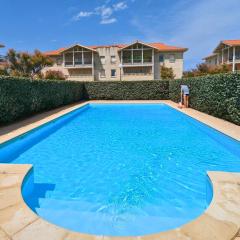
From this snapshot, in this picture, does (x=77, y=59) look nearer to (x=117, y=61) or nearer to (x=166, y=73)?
(x=117, y=61)

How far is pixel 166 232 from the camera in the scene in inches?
106

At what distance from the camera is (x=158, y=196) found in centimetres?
429

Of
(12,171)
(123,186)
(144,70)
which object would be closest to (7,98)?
(12,171)

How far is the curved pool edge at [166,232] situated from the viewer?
259 centimetres

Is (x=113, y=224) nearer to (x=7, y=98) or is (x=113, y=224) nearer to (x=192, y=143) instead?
(x=192, y=143)

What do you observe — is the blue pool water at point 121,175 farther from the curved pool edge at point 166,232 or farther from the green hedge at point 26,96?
the green hedge at point 26,96

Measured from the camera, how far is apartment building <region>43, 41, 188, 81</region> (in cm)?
4125

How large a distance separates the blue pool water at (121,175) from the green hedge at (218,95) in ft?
4.84

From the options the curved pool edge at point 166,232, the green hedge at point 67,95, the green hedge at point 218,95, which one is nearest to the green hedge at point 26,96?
the green hedge at point 67,95

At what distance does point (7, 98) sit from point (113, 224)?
8.36 m

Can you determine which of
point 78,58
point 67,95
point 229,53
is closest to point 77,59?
point 78,58

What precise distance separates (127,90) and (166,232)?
23.4 m

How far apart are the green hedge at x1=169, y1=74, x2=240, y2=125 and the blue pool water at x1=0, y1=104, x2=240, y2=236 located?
1.47 meters

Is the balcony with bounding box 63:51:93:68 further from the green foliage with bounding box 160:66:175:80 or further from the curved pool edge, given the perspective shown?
the curved pool edge
